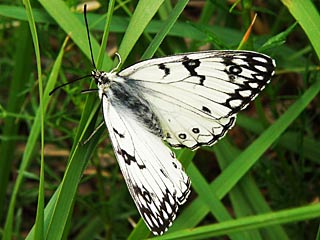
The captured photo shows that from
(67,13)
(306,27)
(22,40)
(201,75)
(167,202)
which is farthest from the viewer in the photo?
(22,40)

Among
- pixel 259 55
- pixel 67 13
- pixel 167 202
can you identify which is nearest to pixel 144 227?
pixel 167 202

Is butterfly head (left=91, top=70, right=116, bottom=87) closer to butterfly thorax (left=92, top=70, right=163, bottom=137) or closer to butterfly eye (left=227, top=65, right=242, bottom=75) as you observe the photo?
butterfly thorax (left=92, top=70, right=163, bottom=137)

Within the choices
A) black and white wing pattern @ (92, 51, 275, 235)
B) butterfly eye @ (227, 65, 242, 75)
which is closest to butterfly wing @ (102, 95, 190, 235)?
black and white wing pattern @ (92, 51, 275, 235)

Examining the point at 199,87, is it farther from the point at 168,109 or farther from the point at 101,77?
the point at 101,77

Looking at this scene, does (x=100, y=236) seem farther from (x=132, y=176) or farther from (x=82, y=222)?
(x=132, y=176)

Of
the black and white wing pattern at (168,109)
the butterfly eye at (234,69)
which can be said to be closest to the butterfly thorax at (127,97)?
the black and white wing pattern at (168,109)

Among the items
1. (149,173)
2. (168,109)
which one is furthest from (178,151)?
(149,173)

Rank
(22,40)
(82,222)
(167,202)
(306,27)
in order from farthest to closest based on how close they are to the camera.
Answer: (82,222), (22,40), (306,27), (167,202)

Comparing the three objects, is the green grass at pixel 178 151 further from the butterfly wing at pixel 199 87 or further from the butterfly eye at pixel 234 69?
the butterfly eye at pixel 234 69
